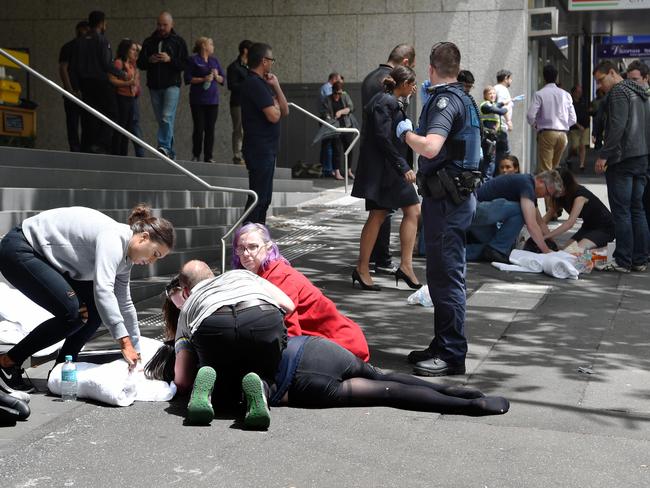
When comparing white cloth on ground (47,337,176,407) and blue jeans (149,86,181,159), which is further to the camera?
blue jeans (149,86,181,159)

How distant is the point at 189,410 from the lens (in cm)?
524

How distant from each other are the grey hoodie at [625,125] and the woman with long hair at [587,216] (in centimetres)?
81

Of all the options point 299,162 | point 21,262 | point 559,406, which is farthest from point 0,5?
point 559,406

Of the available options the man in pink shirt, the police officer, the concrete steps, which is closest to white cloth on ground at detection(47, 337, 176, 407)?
the police officer

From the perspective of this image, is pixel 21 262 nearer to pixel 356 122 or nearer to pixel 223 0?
pixel 356 122

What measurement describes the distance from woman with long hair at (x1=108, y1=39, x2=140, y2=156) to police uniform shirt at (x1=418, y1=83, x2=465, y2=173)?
715 cm

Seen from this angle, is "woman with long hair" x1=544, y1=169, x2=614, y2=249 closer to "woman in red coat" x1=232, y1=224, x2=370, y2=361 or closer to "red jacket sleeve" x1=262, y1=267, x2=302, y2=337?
"woman in red coat" x1=232, y1=224, x2=370, y2=361

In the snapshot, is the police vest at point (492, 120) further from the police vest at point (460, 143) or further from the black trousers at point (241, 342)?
the black trousers at point (241, 342)

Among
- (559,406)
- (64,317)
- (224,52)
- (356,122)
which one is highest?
(224,52)

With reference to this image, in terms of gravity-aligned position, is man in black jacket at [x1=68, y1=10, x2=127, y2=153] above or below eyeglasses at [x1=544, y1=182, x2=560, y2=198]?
above

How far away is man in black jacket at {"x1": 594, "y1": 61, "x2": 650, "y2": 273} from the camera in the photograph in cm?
1000

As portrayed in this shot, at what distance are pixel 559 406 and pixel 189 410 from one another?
2016 millimetres

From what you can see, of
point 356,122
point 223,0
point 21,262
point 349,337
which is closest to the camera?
point 21,262

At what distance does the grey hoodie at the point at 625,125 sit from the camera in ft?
32.8
